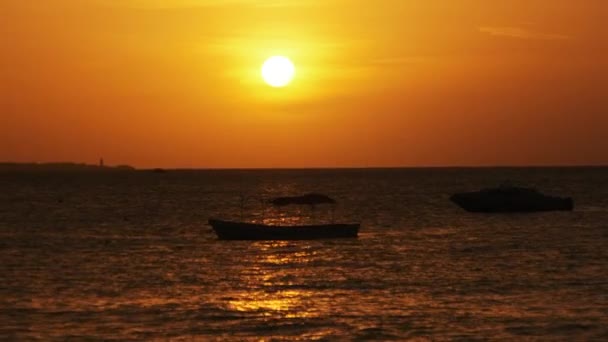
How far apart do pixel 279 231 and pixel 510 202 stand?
45131mm

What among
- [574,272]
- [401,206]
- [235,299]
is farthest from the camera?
[401,206]

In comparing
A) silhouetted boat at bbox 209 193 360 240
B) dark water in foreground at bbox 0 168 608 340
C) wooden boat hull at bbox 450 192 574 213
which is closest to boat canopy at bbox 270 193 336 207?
dark water in foreground at bbox 0 168 608 340

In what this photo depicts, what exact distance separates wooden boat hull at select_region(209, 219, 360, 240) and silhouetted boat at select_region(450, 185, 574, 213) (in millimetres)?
38970

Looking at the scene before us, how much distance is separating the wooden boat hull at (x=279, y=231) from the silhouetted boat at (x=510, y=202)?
128 ft

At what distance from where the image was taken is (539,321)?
4184cm

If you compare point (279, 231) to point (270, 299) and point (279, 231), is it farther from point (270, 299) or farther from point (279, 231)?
point (270, 299)

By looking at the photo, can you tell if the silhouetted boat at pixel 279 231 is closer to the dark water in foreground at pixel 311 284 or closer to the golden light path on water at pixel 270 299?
the dark water in foreground at pixel 311 284

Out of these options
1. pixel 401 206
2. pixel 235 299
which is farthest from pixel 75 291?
pixel 401 206

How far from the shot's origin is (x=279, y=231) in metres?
82.4

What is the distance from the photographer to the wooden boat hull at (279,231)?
82.7 m

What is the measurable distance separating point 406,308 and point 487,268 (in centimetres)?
1785

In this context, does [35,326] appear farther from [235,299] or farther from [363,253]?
[363,253]

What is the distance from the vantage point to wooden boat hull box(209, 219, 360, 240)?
271 feet

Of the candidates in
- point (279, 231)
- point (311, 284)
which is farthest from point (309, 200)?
point (311, 284)
